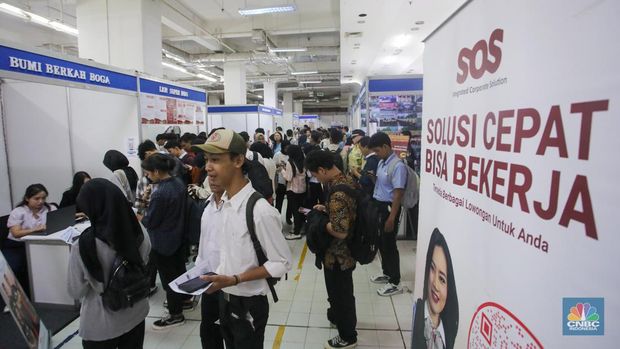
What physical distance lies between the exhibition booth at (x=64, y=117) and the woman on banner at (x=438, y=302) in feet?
12.8

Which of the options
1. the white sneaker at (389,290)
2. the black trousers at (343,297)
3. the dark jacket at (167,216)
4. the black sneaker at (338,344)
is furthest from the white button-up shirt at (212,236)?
the white sneaker at (389,290)

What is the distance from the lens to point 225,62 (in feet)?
41.9

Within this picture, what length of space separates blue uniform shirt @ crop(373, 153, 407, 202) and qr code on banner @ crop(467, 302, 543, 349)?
2.06 m

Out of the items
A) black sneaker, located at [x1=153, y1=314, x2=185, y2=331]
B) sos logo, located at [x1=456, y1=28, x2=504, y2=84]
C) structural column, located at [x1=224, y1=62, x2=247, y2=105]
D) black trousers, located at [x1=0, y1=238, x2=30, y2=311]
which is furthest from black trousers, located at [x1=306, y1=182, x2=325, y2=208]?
structural column, located at [x1=224, y1=62, x2=247, y2=105]

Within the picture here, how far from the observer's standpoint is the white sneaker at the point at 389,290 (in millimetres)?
3627

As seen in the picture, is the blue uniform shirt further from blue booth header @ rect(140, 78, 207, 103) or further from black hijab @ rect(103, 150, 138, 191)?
blue booth header @ rect(140, 78, 207, 103)

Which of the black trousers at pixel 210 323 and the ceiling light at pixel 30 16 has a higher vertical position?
the ceiling light at pixel 30 16

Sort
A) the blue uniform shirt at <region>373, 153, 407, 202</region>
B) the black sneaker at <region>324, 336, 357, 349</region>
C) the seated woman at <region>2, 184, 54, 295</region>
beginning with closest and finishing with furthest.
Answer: the black sneaker at <region>324, 336, 357, 349</region>, the blue uniform shirt at <region>373, 153, 407, 202</region>, the seated woman at <region>2, 184, 54, 295</region>

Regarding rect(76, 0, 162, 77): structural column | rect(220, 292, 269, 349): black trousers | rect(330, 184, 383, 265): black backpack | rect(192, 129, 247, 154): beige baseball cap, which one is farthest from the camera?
rect(76, 0, 162, 77): structural column

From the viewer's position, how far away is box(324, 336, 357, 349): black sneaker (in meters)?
2.72

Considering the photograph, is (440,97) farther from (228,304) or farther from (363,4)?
(363,4)

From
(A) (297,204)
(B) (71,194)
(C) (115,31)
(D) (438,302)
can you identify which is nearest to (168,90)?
(C) (115,31)

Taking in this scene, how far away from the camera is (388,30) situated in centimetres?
795

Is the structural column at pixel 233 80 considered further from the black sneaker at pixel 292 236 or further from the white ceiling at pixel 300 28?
the black sneaker at pixel 292 236
